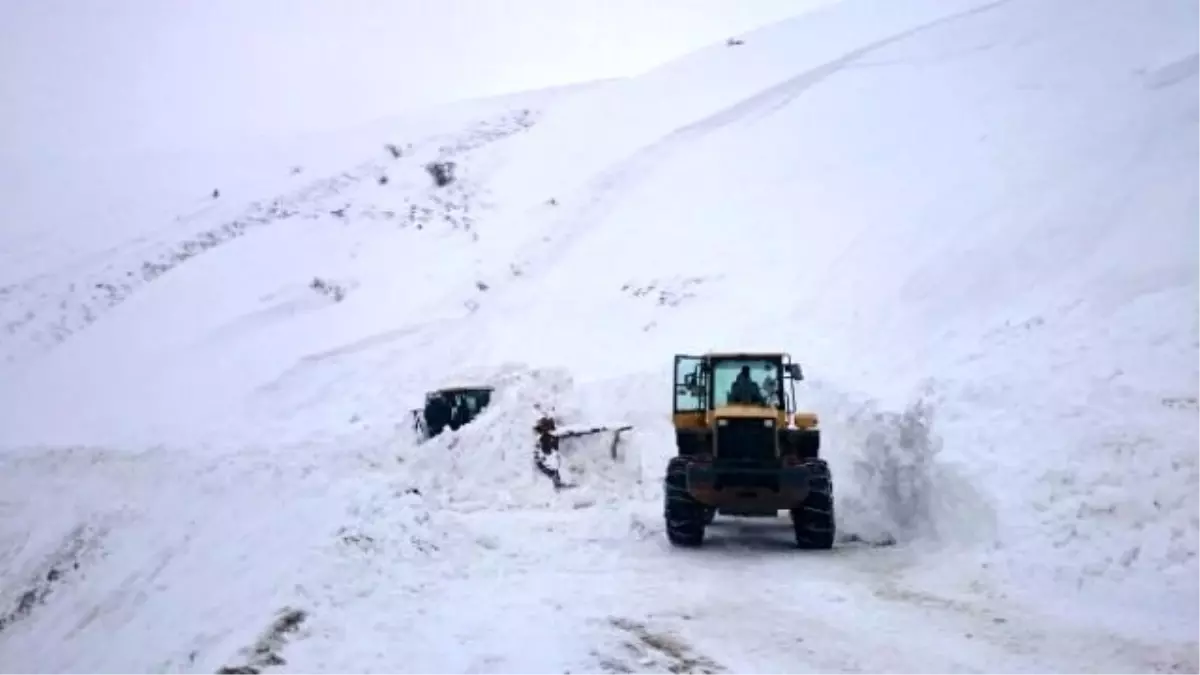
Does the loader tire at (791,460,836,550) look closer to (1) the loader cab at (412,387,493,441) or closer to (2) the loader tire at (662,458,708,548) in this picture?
(2) the loader tire at (662,458,708,548)

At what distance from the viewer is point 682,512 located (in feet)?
38.9

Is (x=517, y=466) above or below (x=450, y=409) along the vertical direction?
below

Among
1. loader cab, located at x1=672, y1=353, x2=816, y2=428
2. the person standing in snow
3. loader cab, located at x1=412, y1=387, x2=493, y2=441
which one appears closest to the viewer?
loader cab, located at x1=672, y1=353, x2=816, y2=428

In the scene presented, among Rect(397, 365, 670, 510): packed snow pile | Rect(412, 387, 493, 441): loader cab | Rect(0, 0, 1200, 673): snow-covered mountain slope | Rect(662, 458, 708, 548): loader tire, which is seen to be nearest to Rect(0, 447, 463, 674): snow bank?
Rect(0, 0, 1200, 673): snow-covered mountain slope

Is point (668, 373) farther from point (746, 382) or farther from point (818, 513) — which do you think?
point (818, 513)

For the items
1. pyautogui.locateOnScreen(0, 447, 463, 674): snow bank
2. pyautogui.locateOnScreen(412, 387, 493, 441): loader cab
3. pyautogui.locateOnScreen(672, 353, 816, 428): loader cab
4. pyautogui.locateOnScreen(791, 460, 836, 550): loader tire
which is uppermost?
pyautogui.locateOnScreen(672, 353, 816, 428): loader cab

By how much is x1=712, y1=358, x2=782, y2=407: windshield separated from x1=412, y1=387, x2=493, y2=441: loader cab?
748 cm

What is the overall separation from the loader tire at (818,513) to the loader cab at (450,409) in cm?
893

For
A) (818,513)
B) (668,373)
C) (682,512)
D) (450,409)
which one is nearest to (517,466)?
(450,409)

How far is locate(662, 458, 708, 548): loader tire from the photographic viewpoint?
38.9ft

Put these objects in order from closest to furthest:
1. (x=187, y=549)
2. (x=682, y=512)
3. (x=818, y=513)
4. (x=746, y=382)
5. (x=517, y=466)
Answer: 1. (x=818, y=513)
2. (x=682, y=512)
3. (x=746, y=382)
4. (x=187, y=549)
5. (x=517, y=466)

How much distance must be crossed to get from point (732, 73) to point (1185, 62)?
1762 centimetres

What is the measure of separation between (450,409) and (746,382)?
27.6 ft

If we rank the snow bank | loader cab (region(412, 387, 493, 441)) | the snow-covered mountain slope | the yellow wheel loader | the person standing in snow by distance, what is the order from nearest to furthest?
the snow-covered mountain slope → the snow bank → the yellow wheel loader → the person standing in snow → loader cab (region(412, 387, 493, 441))
